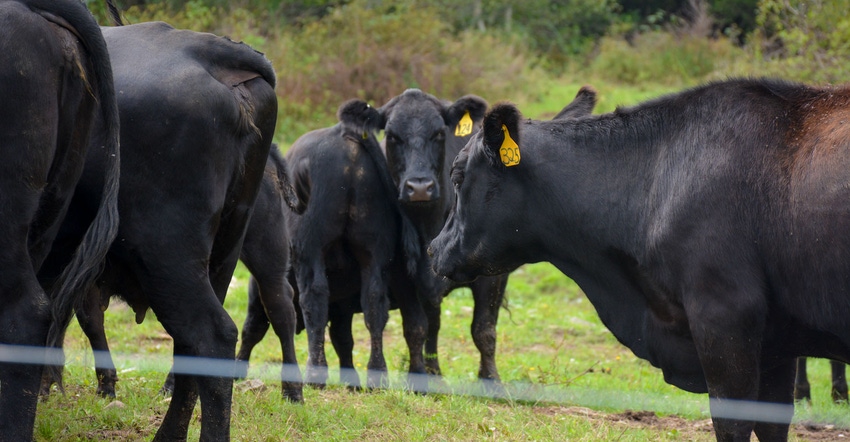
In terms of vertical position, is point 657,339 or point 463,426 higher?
point 657,339

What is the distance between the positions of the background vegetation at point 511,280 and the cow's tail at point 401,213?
2.93 feet

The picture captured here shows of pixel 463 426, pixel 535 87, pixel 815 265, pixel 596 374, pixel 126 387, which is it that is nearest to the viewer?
pixel 815 265

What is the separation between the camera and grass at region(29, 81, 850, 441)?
529cm

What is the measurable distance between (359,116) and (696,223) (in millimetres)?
4141

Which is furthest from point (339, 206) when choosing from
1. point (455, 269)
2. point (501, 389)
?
point (455, 269)

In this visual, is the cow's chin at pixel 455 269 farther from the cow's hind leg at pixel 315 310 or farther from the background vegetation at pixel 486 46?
the background vegetation at pixel 486 46

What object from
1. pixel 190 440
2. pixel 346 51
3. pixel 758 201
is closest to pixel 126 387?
pixel 190 440

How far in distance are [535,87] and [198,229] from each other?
1923 cm

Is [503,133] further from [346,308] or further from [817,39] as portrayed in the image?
[817,39]

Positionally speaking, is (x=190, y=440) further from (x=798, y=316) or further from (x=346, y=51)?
(x=346, y=51)

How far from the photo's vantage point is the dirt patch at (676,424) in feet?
20.4

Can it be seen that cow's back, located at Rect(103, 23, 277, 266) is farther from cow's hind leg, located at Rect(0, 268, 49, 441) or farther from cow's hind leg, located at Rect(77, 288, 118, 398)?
cow's hind leg, located at Rect(77, 288, 118, 398)

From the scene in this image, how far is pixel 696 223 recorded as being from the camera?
4422 mm

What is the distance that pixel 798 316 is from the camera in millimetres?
4262
